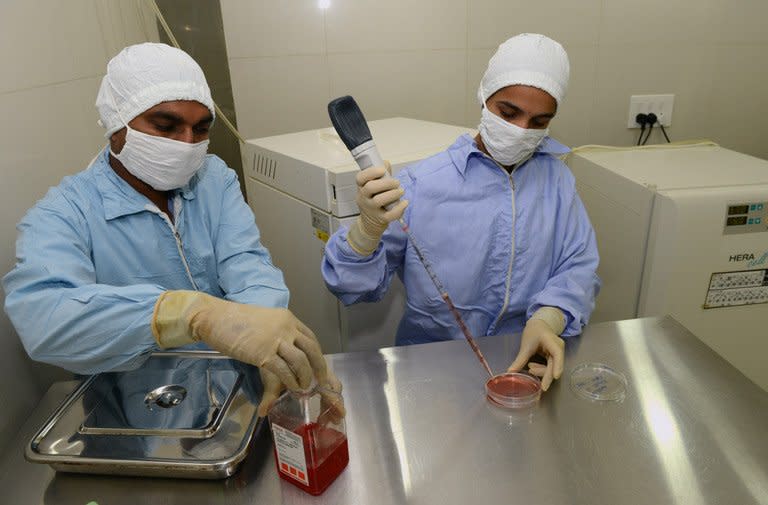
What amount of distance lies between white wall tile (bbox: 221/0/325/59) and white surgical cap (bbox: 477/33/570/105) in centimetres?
94

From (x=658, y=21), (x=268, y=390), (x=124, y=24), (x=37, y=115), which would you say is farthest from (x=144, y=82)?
(x=658, y=21)

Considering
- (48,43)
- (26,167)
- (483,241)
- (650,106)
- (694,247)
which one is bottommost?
(694,247)

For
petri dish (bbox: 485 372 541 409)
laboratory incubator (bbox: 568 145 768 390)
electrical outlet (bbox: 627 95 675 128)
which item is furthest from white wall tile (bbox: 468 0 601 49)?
petri dish (bbox: 485 372 541 409)

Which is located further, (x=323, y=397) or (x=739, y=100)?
(x=739, y=100)

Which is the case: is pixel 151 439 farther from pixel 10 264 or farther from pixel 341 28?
pixel 341 28

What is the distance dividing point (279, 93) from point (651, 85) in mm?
1419

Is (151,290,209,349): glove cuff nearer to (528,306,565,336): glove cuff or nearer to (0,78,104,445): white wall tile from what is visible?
(0,78,104,445): white wall tile

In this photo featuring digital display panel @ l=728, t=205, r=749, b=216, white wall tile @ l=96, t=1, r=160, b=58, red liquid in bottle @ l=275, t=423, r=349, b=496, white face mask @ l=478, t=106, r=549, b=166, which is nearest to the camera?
red liquid in bottle @ l=275, t=423, r=349, b=496

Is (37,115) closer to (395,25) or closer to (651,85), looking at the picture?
(395,25)

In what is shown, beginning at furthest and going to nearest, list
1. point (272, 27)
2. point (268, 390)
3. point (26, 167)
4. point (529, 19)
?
point (529, 19)
point (272, 27)
point (26, 167)
point (268, 390)

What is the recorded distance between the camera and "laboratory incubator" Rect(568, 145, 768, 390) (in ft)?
4.56

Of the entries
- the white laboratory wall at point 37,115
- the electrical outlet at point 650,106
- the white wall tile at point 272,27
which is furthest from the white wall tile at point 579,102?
the white laboratory wall at point 37,115

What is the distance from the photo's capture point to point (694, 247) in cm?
140

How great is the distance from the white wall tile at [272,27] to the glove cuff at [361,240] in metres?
1.08
